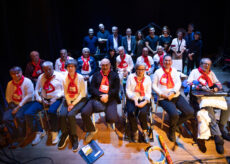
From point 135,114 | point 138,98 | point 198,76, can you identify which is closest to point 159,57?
point 198,76

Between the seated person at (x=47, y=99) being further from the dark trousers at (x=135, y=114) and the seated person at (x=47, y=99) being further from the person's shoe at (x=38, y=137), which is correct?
the dark trousers at (x=135, y=114)

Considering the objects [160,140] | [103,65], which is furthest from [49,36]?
[160,140]

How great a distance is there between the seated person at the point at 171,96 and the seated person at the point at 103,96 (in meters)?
0.78

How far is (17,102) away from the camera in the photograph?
288cm

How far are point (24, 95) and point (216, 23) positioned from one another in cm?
901

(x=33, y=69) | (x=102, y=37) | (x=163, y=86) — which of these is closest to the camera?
(x=163, y=86)

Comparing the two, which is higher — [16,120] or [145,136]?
[16,120]

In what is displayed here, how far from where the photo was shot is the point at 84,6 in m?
7.30

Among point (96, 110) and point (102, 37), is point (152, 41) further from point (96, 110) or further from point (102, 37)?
point (96, 110)

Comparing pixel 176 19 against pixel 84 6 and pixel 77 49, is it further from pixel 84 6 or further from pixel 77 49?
pixel 77 49

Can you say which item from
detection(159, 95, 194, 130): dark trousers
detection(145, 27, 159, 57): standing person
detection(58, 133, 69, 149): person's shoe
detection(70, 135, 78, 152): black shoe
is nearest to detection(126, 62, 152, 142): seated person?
detection(159, 95, 194, 130): dark trousers

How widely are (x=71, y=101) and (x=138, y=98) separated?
1.22 m

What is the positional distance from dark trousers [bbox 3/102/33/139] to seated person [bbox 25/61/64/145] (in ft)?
0.31

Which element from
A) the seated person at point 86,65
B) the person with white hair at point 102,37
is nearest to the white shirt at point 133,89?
the seated person at point 86,65
